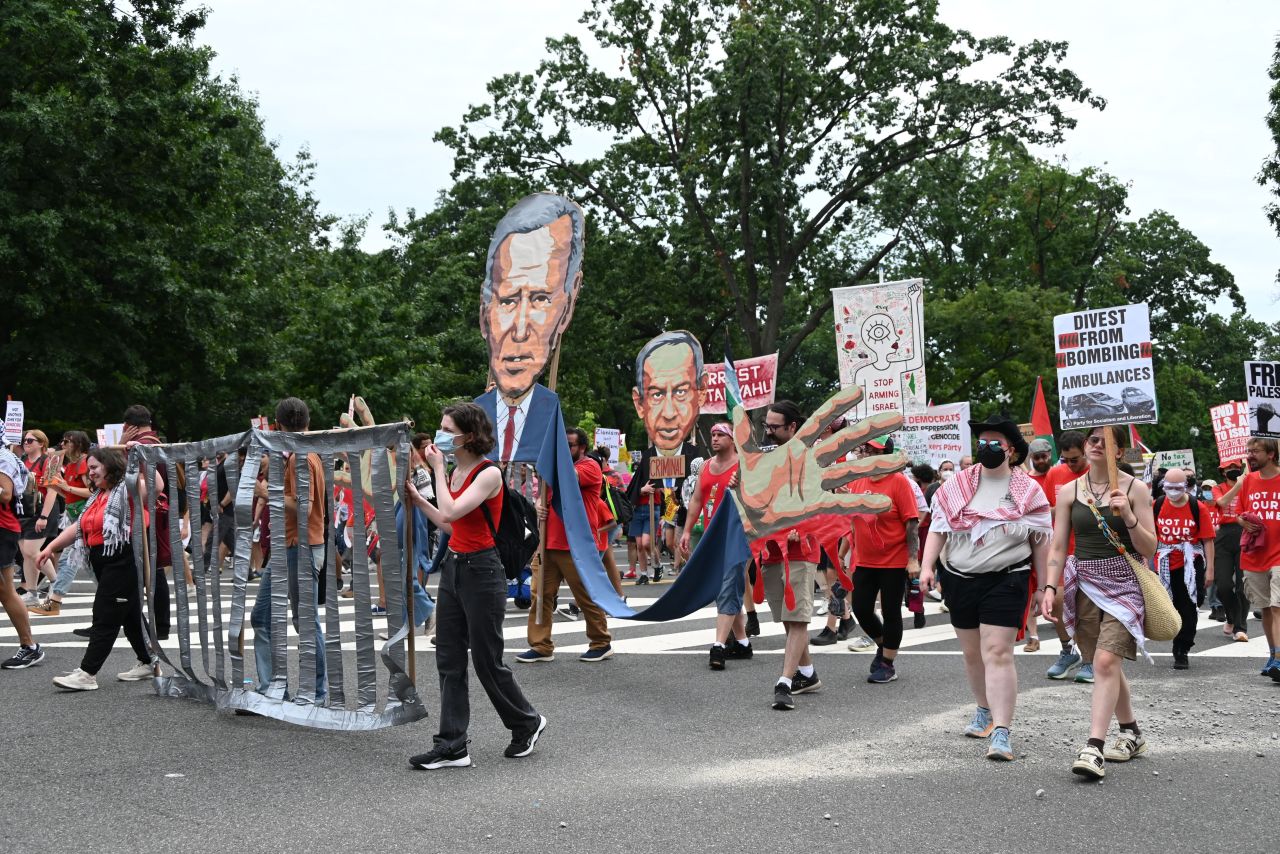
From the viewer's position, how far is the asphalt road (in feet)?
16.7

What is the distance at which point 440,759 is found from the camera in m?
6.23

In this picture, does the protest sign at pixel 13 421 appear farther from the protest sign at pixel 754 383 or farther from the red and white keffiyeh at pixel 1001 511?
the red and white keffiyeh at pixel 1001 511

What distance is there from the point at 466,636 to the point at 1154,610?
3465mm

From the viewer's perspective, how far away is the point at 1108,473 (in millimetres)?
6539

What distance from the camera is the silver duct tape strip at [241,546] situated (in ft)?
24.7

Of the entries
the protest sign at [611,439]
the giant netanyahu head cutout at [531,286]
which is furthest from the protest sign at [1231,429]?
the giant netanyahu head cutout at [531,286]

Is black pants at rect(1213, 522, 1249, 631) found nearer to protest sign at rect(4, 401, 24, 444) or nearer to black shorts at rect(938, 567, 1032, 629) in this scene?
black shorts at rect(938, 567, 1032, 629)

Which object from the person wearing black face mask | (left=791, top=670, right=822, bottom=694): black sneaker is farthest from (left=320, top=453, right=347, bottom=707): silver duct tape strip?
the person wearing black face mask

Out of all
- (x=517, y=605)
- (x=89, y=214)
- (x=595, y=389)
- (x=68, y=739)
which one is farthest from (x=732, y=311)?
(x=68, y=739)

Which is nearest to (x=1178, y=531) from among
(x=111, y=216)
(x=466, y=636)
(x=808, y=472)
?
(x=808, y=472)

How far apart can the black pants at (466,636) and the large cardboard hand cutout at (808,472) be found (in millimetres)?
2338

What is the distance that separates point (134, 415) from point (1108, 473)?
22.2 feet

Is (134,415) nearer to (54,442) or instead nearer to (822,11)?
(54,442)

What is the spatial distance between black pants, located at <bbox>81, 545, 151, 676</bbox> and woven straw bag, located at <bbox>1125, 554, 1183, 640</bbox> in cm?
620
